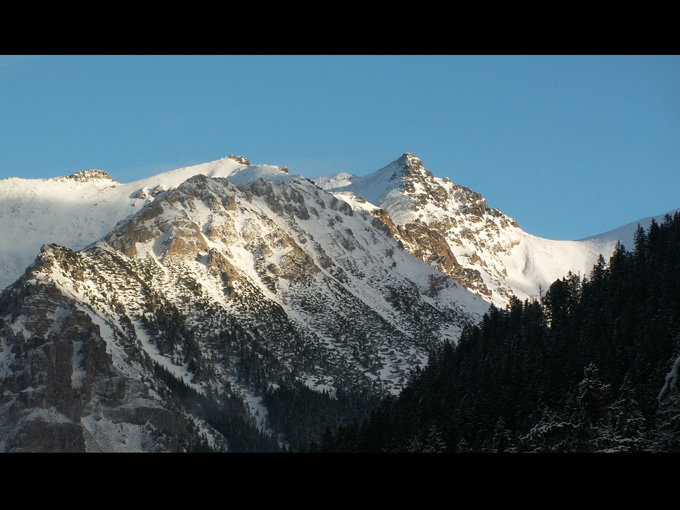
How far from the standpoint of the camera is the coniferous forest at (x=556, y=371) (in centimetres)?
8612

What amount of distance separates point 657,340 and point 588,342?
1221 cm

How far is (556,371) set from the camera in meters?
116

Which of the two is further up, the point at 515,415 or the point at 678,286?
the point at 678,286

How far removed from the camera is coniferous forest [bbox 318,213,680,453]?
8612cm
